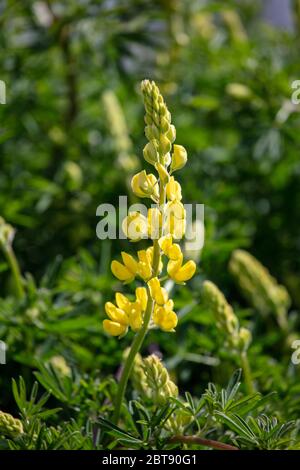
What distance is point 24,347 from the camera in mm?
836

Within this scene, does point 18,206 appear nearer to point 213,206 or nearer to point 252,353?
point 213,206

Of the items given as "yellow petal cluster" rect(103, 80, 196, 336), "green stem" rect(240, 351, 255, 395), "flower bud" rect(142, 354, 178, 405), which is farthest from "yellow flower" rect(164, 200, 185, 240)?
"green stem" rect(240, 351, 255, 395)

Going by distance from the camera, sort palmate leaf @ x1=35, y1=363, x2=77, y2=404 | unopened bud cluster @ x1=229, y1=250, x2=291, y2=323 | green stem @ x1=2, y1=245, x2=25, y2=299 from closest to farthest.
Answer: palmate leaf @ x1=35, y1=363, x2=77, y2=404
green stem @ x1=2, y1=245, x2=25, y2=299
unopened bud cluster @ x1=229, y1=250, x2=291, y2=323

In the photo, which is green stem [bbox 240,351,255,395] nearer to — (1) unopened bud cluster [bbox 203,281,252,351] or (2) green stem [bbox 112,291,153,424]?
(1) unopened bud cluster [bbox 203,281,252,351]

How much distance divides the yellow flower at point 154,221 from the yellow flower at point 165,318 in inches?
2.4

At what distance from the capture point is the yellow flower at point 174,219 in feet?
1.91

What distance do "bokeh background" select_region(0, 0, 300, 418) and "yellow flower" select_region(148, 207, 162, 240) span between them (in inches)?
14.1

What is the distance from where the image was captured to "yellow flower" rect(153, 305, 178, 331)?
588 mm

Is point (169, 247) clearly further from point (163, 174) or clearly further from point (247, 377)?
point (247, 377)

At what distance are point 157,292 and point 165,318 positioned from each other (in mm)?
24

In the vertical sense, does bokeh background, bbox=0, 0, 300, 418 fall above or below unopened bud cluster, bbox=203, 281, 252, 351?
above

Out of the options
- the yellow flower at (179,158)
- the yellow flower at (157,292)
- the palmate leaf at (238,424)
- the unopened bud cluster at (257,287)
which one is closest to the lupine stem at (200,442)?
the palmate leaf at (238,424)

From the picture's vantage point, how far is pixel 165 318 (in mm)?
590
